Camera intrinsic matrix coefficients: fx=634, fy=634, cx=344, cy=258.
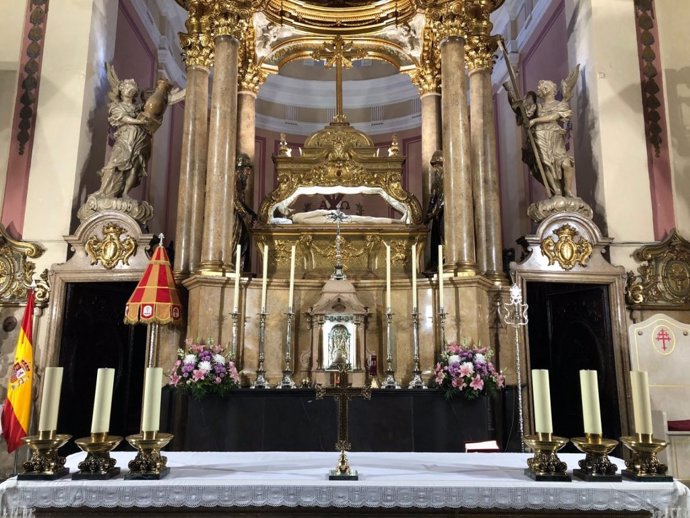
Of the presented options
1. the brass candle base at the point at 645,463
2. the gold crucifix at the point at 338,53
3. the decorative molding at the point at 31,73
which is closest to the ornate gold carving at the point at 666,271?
the gold crucifix at the point at 338,53

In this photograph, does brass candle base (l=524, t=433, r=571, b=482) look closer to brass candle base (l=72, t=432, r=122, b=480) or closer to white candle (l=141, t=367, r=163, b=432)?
white candle (l=141, t=367, r=163, b=432)

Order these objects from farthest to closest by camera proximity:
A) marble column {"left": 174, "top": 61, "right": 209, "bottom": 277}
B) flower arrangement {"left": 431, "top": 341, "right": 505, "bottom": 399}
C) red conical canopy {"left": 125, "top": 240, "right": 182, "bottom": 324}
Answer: marble column {"left": 174, "top": 61, "right": 209, "bottom": 277}, red conical canopy {"left": 125, "top": 240, "right": 182, "bottom": 324}, flower arrangement {"left": 431, "top": 341, "right": 505, "bottom": 399}

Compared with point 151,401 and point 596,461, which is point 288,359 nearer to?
point 151,401

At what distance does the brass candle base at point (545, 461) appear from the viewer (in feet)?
8.90

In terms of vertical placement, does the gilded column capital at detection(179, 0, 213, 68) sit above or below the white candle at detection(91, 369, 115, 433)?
above

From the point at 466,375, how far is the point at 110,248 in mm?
4558

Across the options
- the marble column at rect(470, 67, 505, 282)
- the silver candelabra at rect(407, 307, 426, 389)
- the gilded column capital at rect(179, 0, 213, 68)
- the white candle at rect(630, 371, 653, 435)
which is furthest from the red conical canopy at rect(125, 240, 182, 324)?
the white candle at rect(630, 371, 653, 435)

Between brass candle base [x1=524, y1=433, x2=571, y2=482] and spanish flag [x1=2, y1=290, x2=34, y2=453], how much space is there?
233 inches

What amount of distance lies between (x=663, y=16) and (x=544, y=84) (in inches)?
85.1

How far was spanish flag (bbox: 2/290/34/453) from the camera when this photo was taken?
682cm

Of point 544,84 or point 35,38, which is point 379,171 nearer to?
point 544,84

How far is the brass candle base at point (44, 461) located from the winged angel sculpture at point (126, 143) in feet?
17.9

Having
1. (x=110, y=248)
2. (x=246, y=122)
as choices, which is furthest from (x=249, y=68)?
(x=110, y=248)

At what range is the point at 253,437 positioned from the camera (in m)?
5.98
